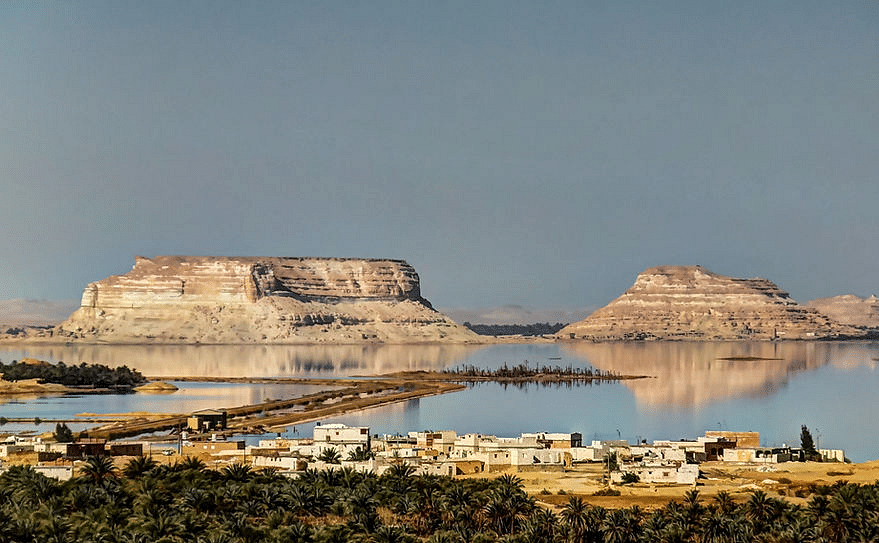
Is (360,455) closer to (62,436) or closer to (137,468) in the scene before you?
(137,468)

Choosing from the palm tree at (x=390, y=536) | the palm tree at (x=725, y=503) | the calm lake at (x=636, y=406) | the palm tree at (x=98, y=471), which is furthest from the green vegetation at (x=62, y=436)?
the palm tree at (x=725, y=503)

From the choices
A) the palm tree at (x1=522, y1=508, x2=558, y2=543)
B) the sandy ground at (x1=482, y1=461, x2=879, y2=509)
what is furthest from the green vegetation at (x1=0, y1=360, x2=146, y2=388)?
the palm tree at (x1=522, y1=508, x2=558, y2=543)

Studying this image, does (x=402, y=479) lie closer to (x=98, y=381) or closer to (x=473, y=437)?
(x=473, y=437)

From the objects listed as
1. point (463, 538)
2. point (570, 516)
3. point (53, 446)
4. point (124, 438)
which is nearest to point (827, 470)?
point (570, 516)

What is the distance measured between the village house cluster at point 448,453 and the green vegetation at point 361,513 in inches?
332

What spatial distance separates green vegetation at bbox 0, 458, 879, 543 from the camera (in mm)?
46812

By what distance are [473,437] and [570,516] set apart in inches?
1135

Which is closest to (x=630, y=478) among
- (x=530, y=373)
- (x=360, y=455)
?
(x=360, y=455)

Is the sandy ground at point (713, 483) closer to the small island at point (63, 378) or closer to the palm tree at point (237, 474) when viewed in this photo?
the palm tree at point (237, 474)

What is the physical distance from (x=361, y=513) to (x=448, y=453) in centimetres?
2461

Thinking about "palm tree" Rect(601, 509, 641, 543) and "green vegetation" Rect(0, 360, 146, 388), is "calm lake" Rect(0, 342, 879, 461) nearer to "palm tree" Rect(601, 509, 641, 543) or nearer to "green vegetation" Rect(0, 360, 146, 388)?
"green vegetation" Rect(0, 360, 146, 388)

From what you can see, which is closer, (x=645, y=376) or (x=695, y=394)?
(x=695, y=394)

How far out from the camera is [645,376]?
6663 inches

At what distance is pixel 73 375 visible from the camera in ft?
511
